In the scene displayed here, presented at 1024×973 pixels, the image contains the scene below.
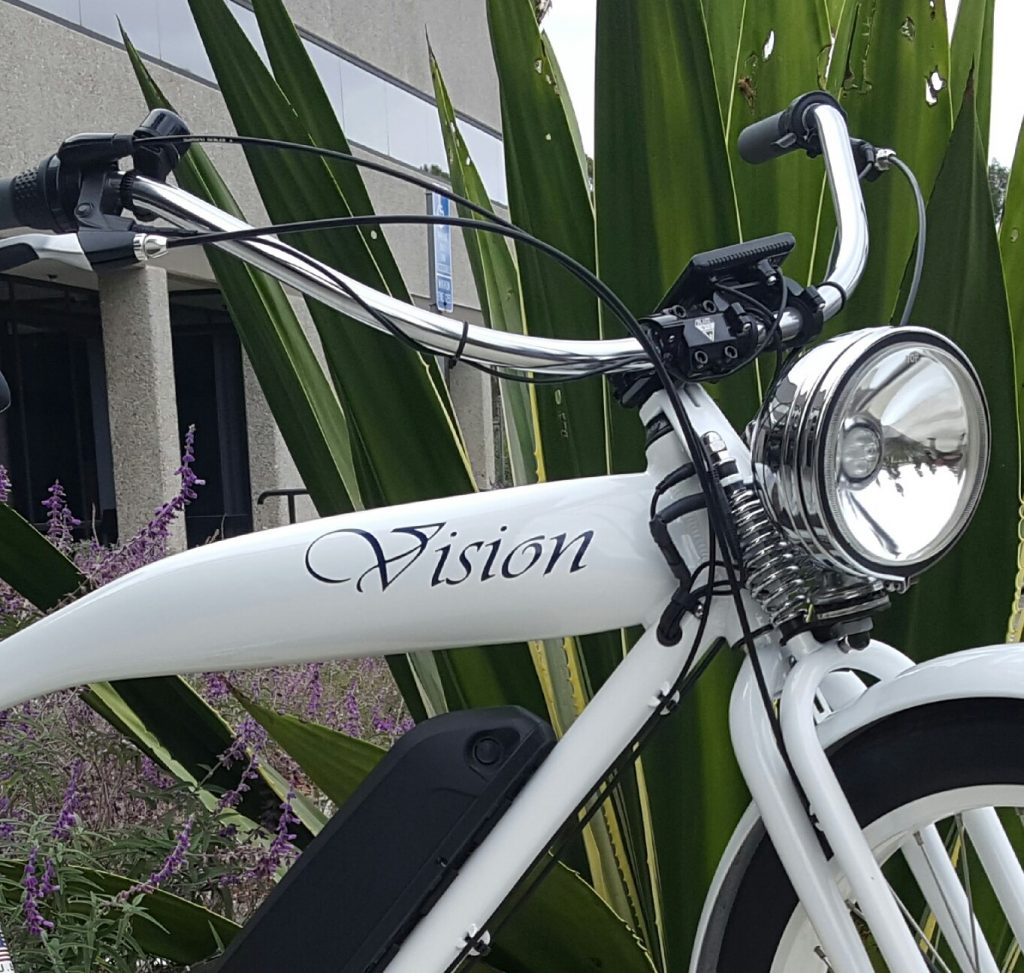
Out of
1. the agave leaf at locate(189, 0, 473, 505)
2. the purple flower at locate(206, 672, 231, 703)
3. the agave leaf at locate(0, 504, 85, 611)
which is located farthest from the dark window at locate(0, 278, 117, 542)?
the agave leaf at locate(189, 0, 473, 505)

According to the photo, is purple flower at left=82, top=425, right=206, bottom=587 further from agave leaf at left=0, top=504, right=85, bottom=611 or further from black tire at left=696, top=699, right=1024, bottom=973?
black tire at left=696, top=699, right=1024, bottom=973

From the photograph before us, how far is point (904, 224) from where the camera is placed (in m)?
1.29

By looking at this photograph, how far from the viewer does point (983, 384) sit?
1152 mm

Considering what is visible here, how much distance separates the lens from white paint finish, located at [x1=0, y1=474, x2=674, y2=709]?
0.83 m

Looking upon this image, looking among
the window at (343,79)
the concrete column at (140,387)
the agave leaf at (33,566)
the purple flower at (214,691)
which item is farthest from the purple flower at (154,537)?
the concrete column at (140,387)

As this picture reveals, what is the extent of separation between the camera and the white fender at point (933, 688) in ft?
2.38

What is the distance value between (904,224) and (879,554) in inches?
27.3

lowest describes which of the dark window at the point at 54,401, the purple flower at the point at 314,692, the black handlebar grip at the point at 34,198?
the black handlebar grip at the point at 34,198

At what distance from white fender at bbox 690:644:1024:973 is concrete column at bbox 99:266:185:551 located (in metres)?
7.00

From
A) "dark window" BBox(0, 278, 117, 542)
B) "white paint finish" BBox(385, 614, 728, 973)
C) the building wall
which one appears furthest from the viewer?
"dark window" BBox(0, 278, 117, 542)

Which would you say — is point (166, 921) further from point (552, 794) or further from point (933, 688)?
point (933, 688)

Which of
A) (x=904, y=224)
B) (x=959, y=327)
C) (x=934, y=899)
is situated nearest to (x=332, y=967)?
(x=934, y=899)

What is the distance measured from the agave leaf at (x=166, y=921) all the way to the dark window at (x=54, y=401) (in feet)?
24.5

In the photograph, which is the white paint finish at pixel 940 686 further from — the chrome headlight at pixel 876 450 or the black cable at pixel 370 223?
the black cable at pixel 370 223
